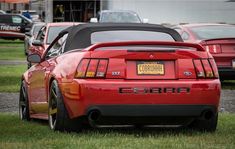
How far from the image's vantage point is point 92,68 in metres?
8.48

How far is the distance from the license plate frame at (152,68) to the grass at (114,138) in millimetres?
660

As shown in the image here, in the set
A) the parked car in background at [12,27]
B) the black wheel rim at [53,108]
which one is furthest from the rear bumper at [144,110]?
the parked car in background at [12,27]

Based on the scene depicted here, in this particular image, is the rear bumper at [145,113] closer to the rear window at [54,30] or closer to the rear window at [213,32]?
the rear window at [213,32]

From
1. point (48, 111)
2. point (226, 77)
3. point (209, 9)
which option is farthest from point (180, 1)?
point (48, 111)

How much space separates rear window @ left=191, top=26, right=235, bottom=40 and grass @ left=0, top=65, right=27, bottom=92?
13.3ft

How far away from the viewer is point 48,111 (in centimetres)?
941

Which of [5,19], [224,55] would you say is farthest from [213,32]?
[5,19]

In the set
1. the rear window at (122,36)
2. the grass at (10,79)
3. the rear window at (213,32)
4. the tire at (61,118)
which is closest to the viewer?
the tire at (61,118)

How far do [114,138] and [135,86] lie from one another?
57cm

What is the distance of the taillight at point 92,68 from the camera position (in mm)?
8484

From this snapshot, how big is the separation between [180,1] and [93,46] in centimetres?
2449

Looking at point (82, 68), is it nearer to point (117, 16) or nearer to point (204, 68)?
point (204, 68)

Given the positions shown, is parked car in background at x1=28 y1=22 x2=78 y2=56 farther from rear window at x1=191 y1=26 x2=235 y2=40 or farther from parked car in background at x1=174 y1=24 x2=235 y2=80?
parked car in background at x1=174 y1=24 x2=235 y2=80

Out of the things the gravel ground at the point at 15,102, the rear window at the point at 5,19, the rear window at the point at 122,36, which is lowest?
the rear window at the point at 5,19
